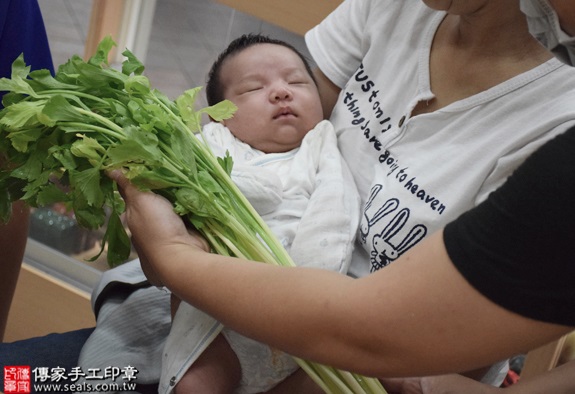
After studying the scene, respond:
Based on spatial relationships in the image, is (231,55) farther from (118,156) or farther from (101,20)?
(101,20)

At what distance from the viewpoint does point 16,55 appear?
1790 mm

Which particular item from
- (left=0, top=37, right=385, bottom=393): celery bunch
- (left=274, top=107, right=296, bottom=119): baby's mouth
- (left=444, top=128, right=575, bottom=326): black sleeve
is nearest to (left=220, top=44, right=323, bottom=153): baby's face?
(left=274, top=107, right=296, bottom=119): baby's mouth

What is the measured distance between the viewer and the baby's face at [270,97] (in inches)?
59.8

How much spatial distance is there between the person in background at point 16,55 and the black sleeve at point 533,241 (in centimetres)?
126

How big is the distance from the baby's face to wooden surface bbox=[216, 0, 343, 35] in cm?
43

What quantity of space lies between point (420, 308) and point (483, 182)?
43 cm

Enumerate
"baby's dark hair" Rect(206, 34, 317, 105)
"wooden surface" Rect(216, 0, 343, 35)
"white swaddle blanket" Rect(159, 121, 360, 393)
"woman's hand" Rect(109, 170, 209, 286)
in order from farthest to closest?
"wooden surface" Rect(216, 0, 343, 35) < "baby's dark hair" Rect(206, 34, 317, 105) < "white swaddle blanket" Rect(159, 121, 360, 393) < "woman's hand" Rect(109, 170, 209, 286)

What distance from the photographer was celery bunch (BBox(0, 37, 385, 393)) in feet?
3.77

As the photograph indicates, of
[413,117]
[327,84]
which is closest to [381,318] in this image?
[413,117]

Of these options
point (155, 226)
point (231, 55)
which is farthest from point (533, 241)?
point (231, 55)

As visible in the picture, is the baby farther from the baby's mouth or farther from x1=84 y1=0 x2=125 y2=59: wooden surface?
x1=84 y1=0 x2=125 y2=59: wooden surface

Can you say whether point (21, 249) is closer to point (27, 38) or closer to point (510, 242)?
point (27, 38)

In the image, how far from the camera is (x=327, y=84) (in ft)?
5.34

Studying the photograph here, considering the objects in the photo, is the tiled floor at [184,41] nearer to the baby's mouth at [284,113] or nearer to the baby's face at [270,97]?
the baby's face at [270,97]
